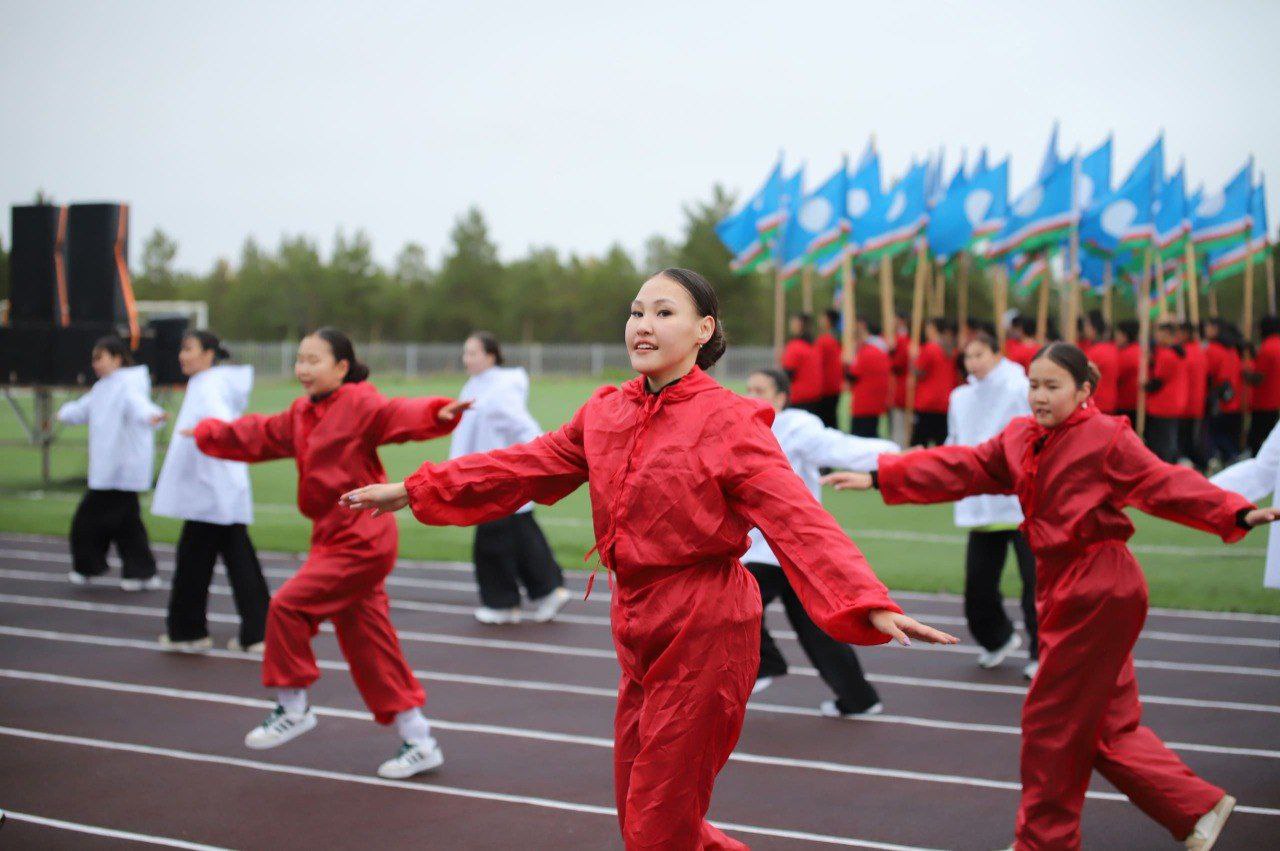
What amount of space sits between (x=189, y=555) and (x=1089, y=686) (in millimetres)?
5861

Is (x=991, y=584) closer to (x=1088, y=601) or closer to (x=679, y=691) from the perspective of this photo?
(x=1088, y=601)

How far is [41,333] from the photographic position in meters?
16.8

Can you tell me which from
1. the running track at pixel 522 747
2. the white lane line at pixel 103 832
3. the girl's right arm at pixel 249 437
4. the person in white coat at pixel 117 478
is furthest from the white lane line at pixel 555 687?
the white lane line at pixel 103 832

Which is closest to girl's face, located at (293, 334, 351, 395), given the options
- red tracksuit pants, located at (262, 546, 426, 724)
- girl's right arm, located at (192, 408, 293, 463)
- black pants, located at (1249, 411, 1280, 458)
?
girl's right arm, located at (192, 408, 293, 463)

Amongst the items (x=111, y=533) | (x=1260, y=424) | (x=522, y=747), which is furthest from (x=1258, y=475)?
(x=1260, y=424)

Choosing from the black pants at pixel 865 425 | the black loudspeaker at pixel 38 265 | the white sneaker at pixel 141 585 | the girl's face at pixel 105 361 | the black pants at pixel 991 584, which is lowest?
the white sneaker at pixel 141 585

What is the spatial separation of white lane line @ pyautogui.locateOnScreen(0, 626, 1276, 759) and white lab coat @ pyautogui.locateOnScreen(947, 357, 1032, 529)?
1340 mm

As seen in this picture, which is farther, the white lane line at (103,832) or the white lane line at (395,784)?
the white lane line at (395,784)

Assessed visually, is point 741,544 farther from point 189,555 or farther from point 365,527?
point 189,555

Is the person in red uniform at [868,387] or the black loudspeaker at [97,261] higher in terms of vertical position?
the black loudspeaker at [97,261]

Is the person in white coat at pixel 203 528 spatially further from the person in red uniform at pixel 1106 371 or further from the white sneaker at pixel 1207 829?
the person in red uniform at pixel 1106 371

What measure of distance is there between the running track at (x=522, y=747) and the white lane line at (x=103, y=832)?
1 centimetres

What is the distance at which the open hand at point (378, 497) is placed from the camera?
3859 millimetres

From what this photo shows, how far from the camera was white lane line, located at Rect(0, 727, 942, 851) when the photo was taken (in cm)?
495
